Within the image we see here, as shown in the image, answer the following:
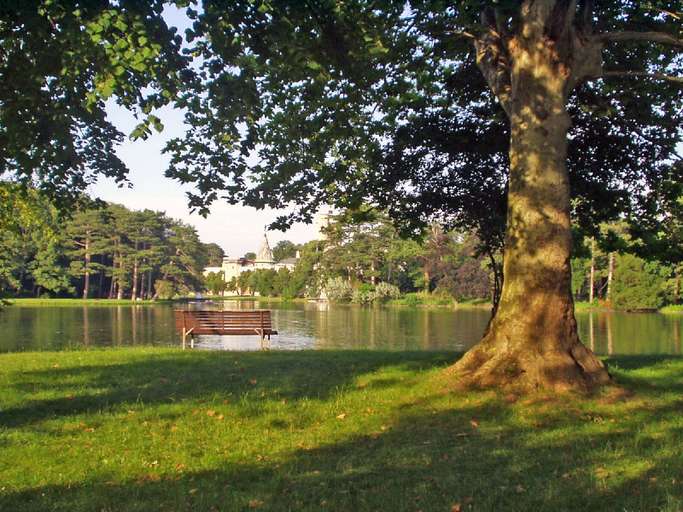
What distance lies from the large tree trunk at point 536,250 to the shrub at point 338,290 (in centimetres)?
6050

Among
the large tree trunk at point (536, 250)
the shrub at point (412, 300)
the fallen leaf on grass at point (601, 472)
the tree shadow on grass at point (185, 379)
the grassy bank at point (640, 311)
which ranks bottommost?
the grassy bank at point (640, 311)

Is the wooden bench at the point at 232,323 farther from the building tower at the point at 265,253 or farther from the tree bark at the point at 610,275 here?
the building tower at the point at 265,253

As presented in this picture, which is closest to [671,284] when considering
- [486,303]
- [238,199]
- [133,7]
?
[486,303]

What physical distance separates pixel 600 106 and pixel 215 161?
7.17m

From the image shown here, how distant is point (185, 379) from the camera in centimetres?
931

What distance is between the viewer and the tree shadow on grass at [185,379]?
7582 mm

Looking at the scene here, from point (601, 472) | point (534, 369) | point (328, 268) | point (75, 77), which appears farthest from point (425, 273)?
Answer: point (601, 472)

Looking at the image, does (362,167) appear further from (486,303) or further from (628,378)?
(486,303)

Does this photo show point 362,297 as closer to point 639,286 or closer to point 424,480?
point 639,286

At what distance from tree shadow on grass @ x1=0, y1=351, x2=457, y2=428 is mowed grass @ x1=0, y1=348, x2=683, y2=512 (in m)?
0.04

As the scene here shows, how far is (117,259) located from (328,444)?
76557mm

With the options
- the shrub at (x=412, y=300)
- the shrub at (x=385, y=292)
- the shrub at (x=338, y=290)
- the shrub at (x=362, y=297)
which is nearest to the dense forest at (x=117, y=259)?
the shrub at (x=338, y=290)

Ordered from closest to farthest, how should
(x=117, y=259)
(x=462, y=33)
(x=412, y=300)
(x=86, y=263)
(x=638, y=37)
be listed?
1. (x=638, y=37)
2. (x=462, y=33)
3. (x=412, y=300)
4. (x=86, y=263)
5. (x=117, y=259)

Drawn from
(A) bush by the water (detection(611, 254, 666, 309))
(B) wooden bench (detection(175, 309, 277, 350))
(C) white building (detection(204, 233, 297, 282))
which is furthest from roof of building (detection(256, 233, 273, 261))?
(B) wooden bench (detection(175, 309, 277, 350))
